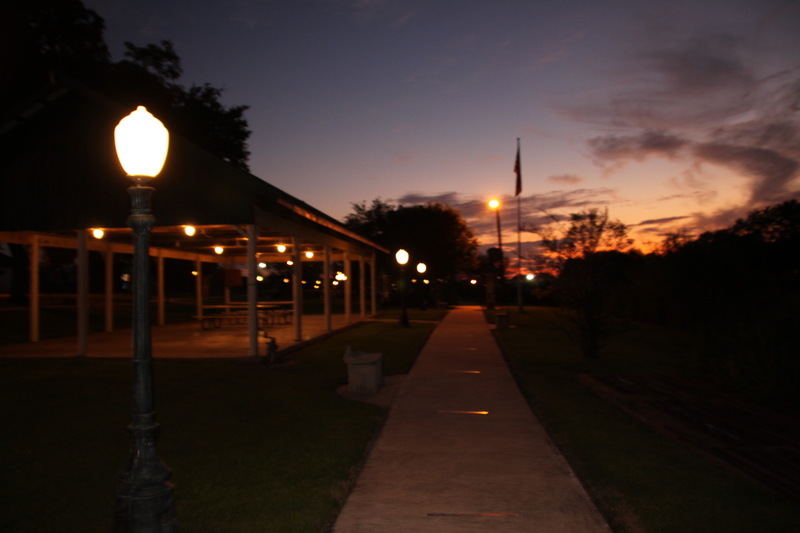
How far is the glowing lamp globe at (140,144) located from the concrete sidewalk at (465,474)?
3.05m

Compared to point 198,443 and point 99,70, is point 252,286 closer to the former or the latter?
point 198,443

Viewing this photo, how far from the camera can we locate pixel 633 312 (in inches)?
1182

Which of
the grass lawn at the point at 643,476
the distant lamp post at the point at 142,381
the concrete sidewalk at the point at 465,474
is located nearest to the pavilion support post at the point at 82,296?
the concrete sidewalk at the point at 465,474

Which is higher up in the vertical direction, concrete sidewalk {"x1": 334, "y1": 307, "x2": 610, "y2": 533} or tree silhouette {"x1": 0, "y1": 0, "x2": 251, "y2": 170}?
tree silhouette {"x1": 0, "y1": 0, "x2": 251, "y2": 170}

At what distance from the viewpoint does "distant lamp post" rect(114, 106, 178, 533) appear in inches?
168

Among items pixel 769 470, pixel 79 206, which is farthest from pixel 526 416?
pixel 79 206

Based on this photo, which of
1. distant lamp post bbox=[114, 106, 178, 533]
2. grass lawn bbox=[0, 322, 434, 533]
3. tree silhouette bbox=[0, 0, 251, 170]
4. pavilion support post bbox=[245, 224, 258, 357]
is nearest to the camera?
distant lamp post bbox=[114, 106, 178, 533]

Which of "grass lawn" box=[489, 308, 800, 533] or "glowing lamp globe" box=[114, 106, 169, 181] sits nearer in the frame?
"glowing lamp globe" box=[114, 106, 169, 181]

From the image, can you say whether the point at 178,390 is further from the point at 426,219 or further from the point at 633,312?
the point at 426,219

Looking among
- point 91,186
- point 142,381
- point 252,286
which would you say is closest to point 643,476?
point 142,381

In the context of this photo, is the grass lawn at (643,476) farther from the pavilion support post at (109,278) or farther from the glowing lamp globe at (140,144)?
the pavilion support post at (109,278)

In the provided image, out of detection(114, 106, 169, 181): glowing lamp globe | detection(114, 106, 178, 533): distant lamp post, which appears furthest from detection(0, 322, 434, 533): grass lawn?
detection(114, 106, 169, 181): glowing lamp globe

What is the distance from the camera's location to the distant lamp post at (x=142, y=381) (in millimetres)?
4277

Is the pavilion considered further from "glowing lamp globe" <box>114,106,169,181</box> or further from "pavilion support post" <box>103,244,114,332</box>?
"glowing lamp globe" <box>114,106,169,181</box>
